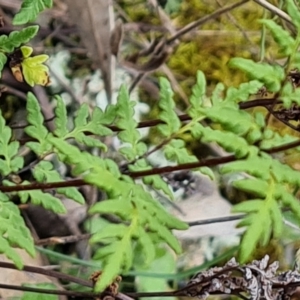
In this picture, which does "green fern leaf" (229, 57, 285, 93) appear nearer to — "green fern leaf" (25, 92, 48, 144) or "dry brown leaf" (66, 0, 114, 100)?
"green fern leaf" (25, 92, 48, 144)

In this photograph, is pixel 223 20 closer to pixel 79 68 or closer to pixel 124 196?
pixel 79 68

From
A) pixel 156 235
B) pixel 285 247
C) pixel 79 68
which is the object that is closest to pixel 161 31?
pixel 79 68

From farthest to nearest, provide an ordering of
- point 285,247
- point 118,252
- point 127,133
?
1. point 285,247
2. point 127,133
3. point 118,252

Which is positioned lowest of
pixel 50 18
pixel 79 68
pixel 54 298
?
pixel 54 298

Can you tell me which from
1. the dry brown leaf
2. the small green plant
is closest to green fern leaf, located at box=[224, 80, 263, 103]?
the small green plant

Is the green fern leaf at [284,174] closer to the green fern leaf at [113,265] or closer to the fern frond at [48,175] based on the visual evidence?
the green fern leaf at [113,265]

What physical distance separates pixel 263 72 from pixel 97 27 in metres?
0.74

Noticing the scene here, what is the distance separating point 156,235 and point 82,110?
227 millimetres

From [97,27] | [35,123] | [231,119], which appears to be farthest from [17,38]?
[97,27]

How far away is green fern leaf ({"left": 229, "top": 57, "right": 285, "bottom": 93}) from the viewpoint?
0.60m

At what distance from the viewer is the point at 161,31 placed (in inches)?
60.5

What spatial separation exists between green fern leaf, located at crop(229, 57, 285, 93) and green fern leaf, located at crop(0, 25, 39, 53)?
8.1 inches

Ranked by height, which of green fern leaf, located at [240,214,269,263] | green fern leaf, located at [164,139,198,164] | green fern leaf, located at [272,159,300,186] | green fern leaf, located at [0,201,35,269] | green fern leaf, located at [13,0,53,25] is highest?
green fern leaf, located at [13,0,53,25]

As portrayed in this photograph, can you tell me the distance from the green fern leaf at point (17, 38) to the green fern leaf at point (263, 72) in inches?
8.1
